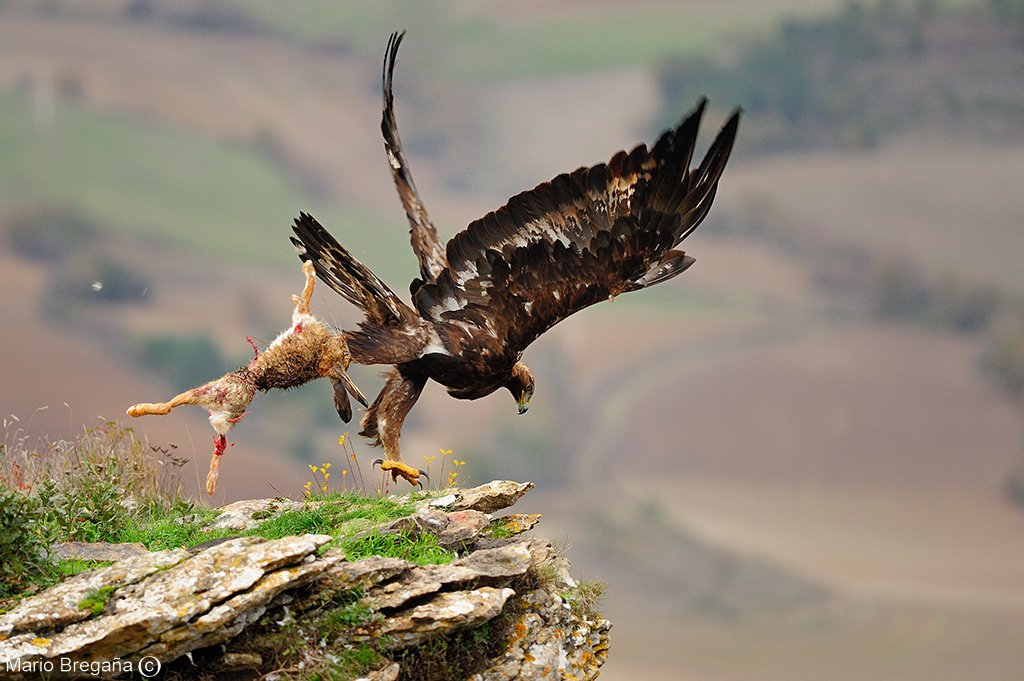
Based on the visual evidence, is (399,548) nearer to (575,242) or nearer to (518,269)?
(518,269)

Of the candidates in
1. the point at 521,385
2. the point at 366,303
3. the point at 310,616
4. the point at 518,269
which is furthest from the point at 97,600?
the point at 521,385

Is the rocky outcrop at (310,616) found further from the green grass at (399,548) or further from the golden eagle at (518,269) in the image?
the golden eagle at (518,269)

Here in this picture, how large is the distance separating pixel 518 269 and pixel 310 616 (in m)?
3.59

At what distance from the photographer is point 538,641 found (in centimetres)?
1012

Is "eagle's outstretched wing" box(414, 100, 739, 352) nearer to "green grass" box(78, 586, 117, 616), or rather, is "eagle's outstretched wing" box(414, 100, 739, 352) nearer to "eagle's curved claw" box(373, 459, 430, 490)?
"eagle's curved claw" box(373, 459, 430, 490)

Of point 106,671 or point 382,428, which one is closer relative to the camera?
point 106,671

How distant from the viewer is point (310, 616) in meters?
9.23

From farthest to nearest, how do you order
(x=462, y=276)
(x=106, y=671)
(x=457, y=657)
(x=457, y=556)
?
(x=462, y=276)
(x=457, y=556)
(x=457, y=657)
(x=106, y=671)

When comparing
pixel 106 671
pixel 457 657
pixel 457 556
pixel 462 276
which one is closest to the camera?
pixel 106 671

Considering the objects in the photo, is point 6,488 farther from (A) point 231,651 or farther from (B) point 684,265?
(B) point 684,265

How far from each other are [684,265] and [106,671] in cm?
597

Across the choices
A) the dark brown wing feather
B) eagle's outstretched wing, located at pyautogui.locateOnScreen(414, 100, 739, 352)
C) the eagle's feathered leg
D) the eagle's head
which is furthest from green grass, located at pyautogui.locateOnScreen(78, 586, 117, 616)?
the eagle's head

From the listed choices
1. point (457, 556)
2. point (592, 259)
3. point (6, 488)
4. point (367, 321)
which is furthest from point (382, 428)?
point (6, 488)

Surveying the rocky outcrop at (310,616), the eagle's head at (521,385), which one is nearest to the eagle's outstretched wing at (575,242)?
the eagle's head at (521,385)
